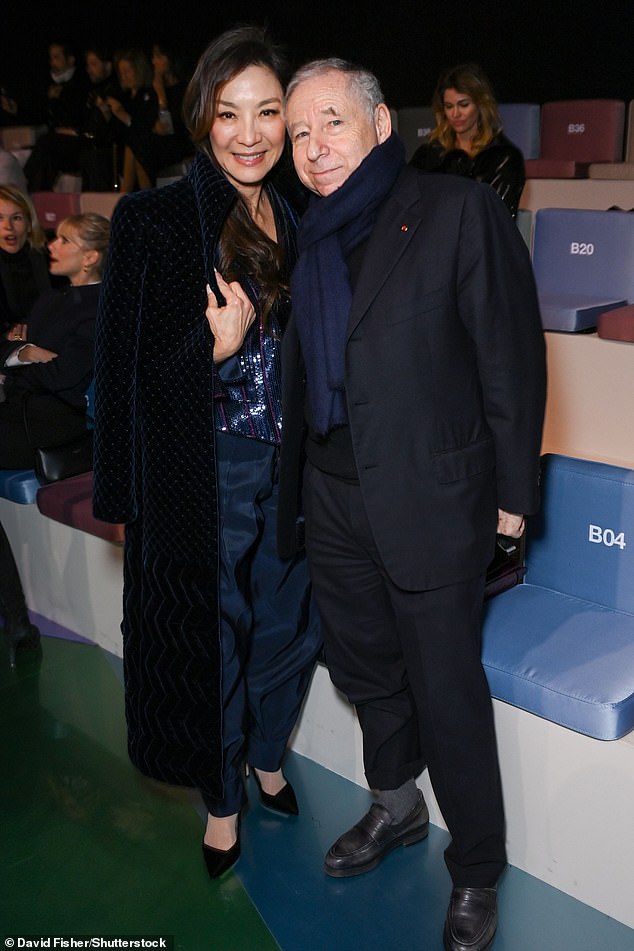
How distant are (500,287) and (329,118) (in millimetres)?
386

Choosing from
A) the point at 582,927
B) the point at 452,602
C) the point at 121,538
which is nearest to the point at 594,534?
the point at 452,602

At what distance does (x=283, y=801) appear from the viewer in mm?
2316

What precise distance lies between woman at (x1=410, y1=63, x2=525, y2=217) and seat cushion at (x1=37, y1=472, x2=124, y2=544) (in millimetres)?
1842

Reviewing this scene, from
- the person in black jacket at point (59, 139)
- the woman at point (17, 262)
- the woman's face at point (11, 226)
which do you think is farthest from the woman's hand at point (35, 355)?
the person in black jacket at point (59, 139)

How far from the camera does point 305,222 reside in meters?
1.73

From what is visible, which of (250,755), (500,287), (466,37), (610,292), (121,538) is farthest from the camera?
(466,37)

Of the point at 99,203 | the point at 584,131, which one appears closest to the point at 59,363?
the point at 99,203

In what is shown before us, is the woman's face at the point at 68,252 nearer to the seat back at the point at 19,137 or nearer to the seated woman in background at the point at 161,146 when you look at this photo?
the seated woman in background at the point at 161,146

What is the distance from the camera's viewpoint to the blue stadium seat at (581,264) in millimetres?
3273

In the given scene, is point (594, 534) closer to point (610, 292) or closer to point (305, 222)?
point (305, 222)

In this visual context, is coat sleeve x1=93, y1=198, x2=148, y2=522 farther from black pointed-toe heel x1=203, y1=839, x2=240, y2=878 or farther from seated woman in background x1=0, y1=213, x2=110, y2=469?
seated woman in background x1=0, y1=213, x2=110, y2=469

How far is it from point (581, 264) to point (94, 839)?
2.41 meters

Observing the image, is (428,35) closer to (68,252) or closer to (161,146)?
(161,146)

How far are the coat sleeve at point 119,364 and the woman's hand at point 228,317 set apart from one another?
135mm
